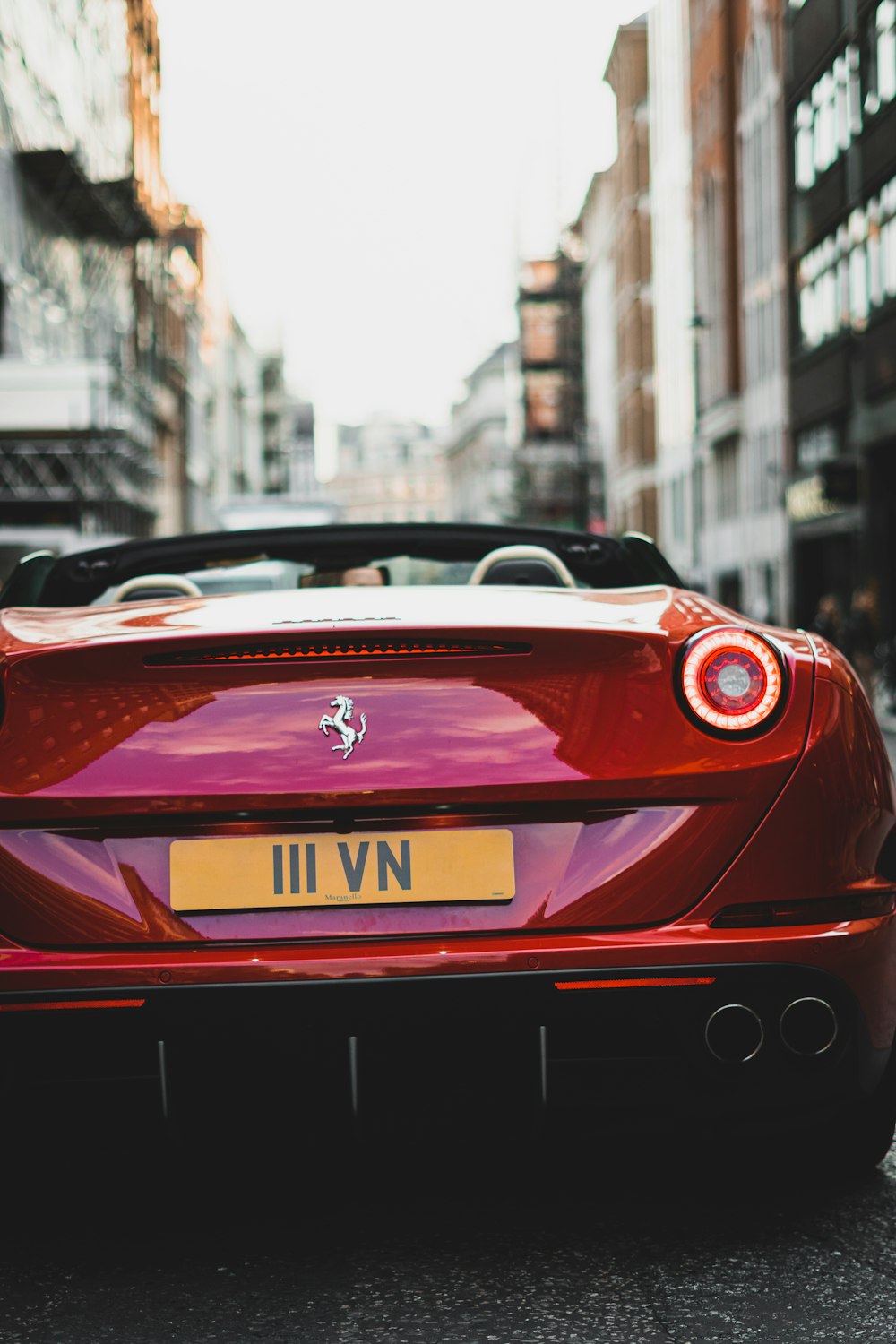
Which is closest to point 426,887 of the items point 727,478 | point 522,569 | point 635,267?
point 522,569

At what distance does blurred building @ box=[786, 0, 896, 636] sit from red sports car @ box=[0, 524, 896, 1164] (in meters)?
24.0

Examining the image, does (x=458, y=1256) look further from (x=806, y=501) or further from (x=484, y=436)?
(x=484, y=436)

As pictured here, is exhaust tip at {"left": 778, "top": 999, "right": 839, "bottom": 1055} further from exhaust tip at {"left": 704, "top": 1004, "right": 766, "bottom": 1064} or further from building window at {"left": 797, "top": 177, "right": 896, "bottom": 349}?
building window at {"left": 797, "top": 177, "right": 896, "bottom": 349}

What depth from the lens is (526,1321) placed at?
109 inches

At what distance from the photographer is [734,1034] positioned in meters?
2.95

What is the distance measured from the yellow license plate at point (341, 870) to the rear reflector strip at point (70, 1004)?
16 centimetres

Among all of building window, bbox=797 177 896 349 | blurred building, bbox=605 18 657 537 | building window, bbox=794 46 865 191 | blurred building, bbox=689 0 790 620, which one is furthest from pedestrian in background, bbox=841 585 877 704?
blurred building, bbox=605 18 657 537

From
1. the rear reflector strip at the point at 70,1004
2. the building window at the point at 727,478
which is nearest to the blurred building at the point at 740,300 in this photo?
the building window at the point at 727,478

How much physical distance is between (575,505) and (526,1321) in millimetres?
86431

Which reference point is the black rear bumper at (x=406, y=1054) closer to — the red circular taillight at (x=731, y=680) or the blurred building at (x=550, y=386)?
the red circular taillight at (x=731, y=680)

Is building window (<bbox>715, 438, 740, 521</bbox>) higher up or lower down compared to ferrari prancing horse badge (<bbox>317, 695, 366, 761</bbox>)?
higher up

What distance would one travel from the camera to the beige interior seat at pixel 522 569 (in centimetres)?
429

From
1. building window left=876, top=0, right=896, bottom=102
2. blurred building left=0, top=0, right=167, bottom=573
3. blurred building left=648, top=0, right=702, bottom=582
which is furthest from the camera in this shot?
blurred building left=648, top=0, right=702, bottom=582

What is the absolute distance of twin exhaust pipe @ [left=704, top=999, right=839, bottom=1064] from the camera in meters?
2.94
